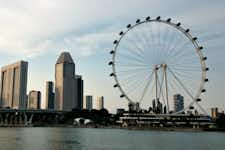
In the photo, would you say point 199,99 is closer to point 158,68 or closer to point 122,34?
point 158,68

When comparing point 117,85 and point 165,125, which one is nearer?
point 117,85

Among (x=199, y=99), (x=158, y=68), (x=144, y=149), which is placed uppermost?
(x=158, y=68)

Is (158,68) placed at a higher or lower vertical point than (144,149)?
higher

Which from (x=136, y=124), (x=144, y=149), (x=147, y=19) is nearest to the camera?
(x=144, y=149)

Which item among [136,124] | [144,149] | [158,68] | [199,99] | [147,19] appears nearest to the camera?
[144,149]

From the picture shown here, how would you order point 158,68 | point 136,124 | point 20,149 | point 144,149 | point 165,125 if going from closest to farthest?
point 20,149 < point 144,149 < point 158,68 < point 165,125 < point 136,124

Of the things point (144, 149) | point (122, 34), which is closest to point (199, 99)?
point (122, 34)

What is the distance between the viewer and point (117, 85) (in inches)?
4476

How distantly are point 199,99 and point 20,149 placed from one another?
6836cm

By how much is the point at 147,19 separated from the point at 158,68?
75.5ft

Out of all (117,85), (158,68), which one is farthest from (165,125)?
(117,85)

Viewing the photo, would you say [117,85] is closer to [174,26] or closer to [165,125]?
[174,26]

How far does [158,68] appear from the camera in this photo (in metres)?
124

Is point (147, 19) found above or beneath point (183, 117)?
above
